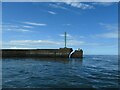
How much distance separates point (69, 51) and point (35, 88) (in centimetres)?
3510

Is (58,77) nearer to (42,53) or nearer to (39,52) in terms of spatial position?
(42,53)

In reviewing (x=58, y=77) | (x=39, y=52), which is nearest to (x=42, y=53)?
(x=39, y=52)

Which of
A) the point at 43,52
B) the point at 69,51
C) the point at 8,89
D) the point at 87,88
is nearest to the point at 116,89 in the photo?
the point at 87,88

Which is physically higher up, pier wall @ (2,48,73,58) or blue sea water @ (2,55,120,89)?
pier wall @ (2,48,73,58)

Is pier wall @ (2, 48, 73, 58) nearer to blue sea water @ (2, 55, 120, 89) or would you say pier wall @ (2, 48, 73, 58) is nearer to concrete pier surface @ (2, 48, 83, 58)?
concrete pier surface @ (2, 48, 83, 58)

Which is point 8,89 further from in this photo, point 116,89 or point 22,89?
point 116,89

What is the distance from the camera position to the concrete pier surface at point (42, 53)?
48125 mm

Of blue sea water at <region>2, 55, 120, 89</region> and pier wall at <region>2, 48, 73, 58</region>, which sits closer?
blue sea water at <region>2, 55, 120, 89</region>

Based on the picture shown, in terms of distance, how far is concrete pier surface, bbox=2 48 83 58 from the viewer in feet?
158

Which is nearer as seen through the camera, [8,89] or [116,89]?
[8,89]

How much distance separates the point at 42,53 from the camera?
50406mm

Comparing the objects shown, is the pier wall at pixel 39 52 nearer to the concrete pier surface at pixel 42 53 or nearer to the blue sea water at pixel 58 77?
the concrete pier surface at pixel 42 53

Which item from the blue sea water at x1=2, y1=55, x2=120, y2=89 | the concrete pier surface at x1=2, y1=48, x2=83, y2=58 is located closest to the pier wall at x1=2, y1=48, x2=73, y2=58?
the concrete pier surface at x1=2, y1=48, x2=83, y2=58

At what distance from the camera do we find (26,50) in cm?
5203
